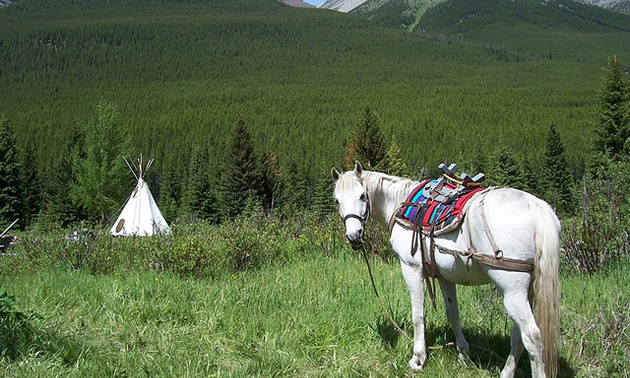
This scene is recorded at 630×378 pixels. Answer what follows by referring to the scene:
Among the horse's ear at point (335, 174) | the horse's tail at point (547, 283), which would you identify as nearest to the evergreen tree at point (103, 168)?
the horse's ear at point (335, 174)

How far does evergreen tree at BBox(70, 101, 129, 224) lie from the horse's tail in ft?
136

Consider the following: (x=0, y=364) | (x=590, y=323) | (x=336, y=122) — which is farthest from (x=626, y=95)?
(x=336, y=122)

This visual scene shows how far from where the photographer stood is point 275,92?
483 feet

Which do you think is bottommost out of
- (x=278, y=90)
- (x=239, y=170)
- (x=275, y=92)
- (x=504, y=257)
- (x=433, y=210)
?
(x=239, y=170)

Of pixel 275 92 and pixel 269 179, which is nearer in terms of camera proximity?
pixel 269 179

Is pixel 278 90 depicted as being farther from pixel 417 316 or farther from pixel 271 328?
pixel 417 316

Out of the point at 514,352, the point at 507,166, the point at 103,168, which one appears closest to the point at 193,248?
the point at 514,352

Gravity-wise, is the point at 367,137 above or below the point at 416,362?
below

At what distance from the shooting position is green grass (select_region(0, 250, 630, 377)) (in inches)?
154

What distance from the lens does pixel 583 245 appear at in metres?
6.03

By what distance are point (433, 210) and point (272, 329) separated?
1826mm

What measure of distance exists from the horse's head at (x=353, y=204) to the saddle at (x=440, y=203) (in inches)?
11.7

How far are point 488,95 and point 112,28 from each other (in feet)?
432

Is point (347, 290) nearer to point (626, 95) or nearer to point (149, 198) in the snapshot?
point (149, 198)
